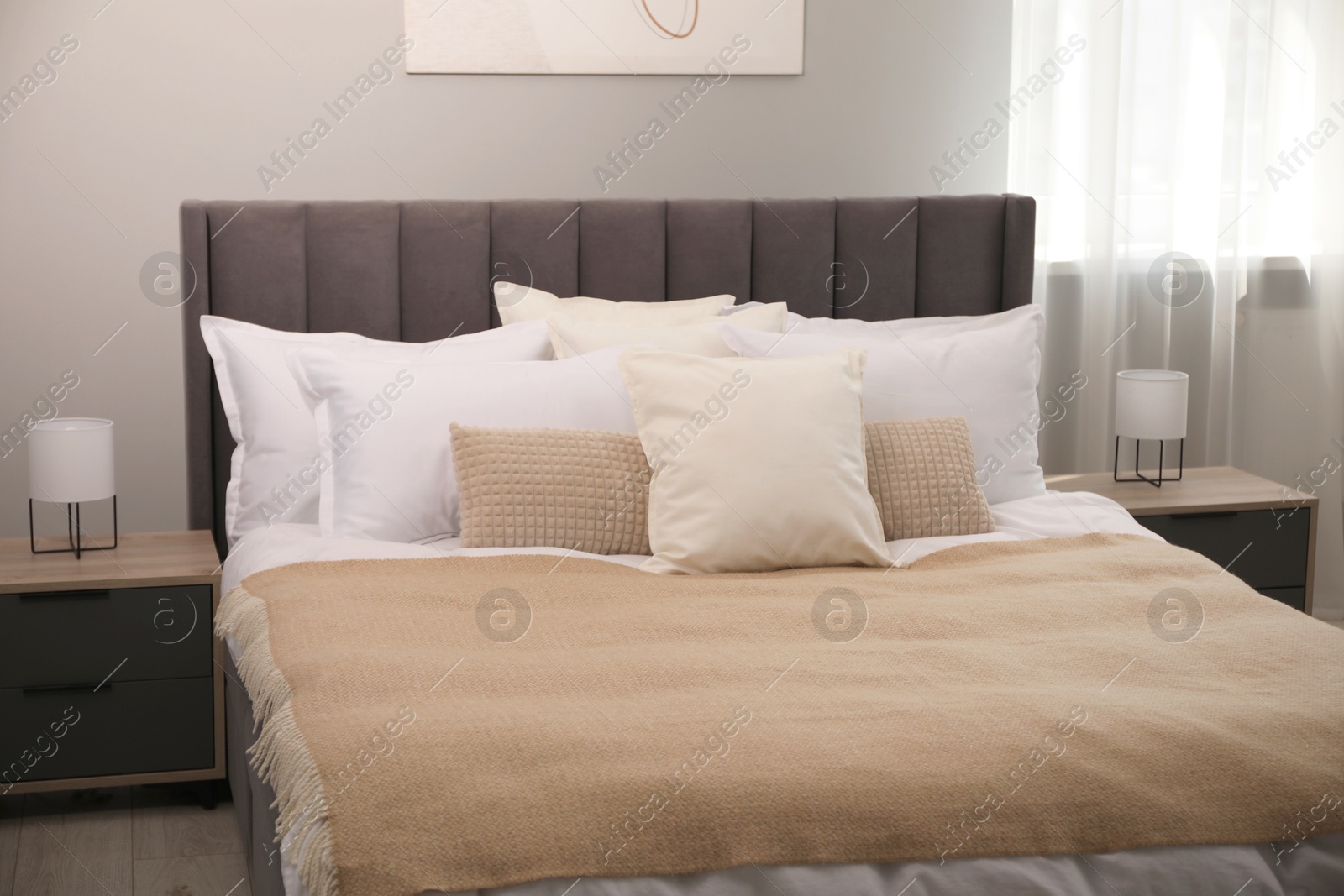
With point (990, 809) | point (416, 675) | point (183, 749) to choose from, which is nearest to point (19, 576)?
point (183, 749)

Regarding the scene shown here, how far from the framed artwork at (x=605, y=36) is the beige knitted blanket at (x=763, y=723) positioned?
1.56 m

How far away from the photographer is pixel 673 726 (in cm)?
142

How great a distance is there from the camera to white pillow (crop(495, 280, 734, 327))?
2.73 metres

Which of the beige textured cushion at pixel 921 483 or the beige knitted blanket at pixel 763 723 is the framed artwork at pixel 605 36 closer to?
the beige textured cushion at pixel 921 483

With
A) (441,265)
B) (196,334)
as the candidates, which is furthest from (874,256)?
(196,334)

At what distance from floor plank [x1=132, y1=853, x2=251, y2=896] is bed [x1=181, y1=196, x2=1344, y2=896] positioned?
14cm

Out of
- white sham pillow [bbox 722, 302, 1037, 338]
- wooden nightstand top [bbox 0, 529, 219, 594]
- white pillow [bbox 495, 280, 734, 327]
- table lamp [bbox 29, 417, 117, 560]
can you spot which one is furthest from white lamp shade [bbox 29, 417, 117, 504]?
white sham pillow [bbox 722, 302, 1037, 338]

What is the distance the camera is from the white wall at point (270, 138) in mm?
2859

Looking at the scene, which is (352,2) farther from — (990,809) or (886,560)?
(990,809)

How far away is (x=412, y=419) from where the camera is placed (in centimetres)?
231

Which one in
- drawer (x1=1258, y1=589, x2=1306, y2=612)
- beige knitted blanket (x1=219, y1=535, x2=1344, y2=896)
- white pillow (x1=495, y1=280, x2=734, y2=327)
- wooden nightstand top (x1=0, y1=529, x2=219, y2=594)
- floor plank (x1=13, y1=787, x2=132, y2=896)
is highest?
white pillow (x1=495, y1=280, x2=734, y2=327)

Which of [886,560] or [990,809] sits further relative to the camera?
[886,560]

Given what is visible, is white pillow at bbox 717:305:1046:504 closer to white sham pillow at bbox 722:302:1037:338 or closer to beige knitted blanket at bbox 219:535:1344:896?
white sham pillow at bbox 722:302:1037:338

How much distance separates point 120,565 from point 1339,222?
3.30m
